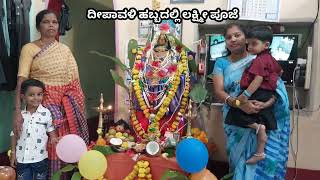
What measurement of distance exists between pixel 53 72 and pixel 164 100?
908mm

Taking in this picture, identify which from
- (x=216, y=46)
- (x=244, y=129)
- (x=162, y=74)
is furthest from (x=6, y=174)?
(x=216, y=46)

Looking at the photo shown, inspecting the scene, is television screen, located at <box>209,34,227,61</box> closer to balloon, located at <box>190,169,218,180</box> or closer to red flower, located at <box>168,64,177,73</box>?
red flower, located at <box>168,64,177,73</box>

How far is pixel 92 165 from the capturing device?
8.32 feet

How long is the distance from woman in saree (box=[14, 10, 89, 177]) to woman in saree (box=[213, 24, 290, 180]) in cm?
118

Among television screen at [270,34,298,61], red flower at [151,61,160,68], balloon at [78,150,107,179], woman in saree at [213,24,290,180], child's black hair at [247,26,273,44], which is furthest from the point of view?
red flower at [151,61,160,68]

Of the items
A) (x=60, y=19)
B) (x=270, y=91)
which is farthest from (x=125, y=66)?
(x=270, y=91)

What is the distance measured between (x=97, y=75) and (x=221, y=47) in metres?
2.76

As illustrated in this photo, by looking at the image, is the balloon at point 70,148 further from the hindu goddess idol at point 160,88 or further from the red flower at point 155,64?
the red flower at point 155,64

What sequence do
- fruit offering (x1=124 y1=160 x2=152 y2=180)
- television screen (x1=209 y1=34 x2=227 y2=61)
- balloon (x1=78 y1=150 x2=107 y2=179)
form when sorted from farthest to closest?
television screen (x1=209 y1=34 x2=227 y2=61), fruit offering (x1=124 y1=160 x2=152 y2=180), balloon (x1=78 y1=150 x2=107 y2=179)

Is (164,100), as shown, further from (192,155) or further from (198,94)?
(192,155)

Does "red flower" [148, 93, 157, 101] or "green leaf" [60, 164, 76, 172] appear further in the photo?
"red flower" [148, 93, 157, 101]

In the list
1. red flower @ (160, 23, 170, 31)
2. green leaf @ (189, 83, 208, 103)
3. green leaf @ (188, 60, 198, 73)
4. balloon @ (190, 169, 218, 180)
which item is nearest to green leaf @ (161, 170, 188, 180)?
balloon @ (190, 169, 218, 180)

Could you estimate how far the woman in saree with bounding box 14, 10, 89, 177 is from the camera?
278 centimetres

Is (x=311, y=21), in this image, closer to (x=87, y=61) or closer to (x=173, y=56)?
(x=173, y=56)
